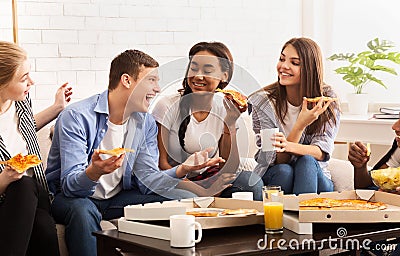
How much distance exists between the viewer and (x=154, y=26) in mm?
4844

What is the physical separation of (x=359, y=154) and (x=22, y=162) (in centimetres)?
163

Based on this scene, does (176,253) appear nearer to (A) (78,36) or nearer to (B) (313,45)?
(B) (313,45)

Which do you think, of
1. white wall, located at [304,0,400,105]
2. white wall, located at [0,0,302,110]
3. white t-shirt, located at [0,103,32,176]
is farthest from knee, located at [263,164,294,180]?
white wall, located at [304,0,400,105]

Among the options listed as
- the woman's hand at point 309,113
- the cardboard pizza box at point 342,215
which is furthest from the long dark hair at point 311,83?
the cardboard pizza box at point 342,215

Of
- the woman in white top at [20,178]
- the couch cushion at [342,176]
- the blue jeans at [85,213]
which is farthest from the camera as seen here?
the couch cushion at [342,176]

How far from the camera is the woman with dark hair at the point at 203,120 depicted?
3516 millimetres

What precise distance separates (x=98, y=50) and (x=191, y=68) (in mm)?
1173

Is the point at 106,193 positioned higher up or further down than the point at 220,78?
further down

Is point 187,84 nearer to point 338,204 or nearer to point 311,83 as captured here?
point 311,83

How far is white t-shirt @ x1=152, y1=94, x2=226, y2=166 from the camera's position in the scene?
3.51 m

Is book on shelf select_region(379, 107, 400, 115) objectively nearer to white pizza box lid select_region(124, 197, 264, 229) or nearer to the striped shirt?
white pizza box lid select_region(124, 197, 264, 229)

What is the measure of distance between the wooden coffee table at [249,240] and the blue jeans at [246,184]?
2.86 feet

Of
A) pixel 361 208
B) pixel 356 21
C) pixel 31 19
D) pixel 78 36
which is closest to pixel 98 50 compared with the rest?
pixel 78 36

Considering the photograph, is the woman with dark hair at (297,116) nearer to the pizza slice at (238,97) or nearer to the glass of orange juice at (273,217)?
the pizza slice at (238,97)
